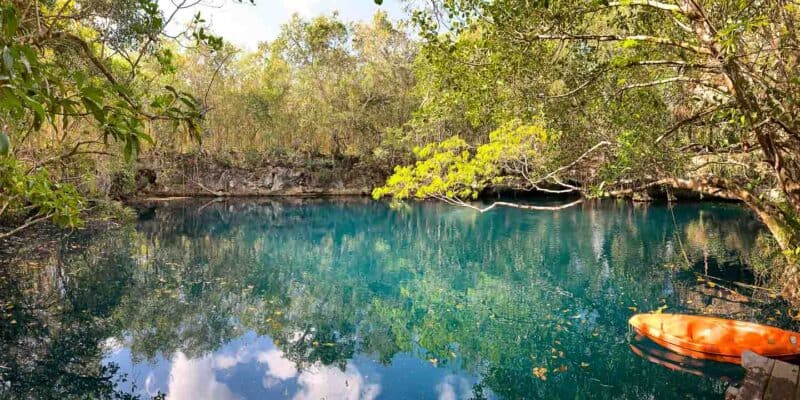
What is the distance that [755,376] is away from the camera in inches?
190

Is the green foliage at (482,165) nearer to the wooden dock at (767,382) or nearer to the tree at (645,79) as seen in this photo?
the tree at (645,79)

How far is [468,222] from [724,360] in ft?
54.3

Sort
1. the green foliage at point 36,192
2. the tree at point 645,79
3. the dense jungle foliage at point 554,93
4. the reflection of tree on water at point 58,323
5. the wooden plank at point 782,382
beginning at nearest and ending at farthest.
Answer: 1. the dense jungle foliage at point 554,93
2. the green foliage at point 36,192
3. the tree at point 645,79
4. the wooden plank at point 782,382
5. the reflection of tree on water at point 58,323

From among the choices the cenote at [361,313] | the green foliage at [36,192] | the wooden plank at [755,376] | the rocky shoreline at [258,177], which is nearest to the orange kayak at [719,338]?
the cenote at [361,313]

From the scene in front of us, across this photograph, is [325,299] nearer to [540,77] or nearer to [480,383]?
[480,383]

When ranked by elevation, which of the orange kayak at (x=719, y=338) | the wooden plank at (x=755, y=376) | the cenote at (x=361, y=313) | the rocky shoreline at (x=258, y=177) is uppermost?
the rocky shoreline at (x=258, y=177)

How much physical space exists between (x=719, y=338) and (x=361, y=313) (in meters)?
5.95

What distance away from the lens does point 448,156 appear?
965 cm

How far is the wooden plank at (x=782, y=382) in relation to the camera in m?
4.42

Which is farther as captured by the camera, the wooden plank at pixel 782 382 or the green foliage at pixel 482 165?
the green foliage at pixel 482 165

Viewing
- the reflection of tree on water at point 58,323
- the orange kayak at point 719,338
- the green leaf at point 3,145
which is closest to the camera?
the green leaf at point 3,145

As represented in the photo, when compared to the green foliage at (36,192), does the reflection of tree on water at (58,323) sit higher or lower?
lower

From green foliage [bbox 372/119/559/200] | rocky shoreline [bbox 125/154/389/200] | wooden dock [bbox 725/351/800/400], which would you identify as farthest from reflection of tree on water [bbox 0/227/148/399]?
rocky shoreline [bbox 125/154/389/200]

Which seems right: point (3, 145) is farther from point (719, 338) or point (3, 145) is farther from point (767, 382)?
point (719, 338)
